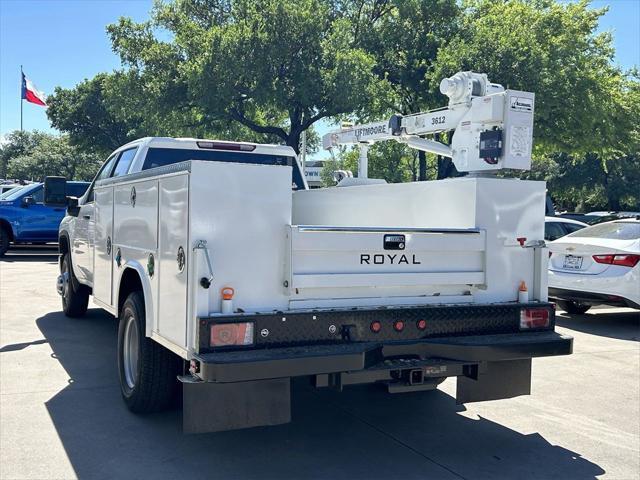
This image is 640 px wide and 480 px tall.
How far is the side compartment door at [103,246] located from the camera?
5.66 meters

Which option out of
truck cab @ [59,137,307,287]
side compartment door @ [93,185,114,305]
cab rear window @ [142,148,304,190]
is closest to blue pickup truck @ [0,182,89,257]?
truck cab @ [59,137,307,287]

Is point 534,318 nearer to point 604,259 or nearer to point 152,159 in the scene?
point 152,159

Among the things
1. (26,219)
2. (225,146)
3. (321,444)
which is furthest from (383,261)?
(26,219)

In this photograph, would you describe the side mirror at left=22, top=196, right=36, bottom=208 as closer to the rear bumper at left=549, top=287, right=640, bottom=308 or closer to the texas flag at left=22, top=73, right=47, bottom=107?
the rear bumper at left=549, top=287, right=640, bottom=308

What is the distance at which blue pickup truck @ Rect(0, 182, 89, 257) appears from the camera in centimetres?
1720

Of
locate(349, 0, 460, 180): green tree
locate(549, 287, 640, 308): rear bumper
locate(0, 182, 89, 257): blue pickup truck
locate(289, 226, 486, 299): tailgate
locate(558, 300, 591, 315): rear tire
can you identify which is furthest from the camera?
locate(349, 0, 460, 180): green tree

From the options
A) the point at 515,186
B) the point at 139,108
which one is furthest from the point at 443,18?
the point at 515,186

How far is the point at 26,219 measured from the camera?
17.4 m

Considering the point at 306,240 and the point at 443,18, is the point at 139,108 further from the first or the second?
the point at 306,240

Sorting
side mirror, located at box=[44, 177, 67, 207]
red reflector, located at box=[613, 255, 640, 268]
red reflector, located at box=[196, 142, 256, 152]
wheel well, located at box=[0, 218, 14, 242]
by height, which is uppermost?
red reflector, located at box=[196, 142, 256, 152]

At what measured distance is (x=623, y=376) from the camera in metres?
6.82

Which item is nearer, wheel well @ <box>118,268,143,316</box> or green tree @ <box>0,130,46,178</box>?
wheel well @ <box>118,268,143,316</box>

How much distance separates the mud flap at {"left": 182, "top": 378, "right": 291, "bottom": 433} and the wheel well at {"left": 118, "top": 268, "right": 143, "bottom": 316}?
141cm

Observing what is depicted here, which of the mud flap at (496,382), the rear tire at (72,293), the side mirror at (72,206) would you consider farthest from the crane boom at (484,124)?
the rear tire at (72,293)
